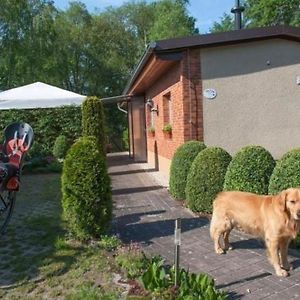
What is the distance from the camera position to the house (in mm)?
8867

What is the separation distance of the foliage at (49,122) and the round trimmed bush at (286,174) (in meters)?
11.5

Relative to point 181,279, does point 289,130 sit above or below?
above

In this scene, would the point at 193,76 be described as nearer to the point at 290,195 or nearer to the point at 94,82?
the point at 290,195

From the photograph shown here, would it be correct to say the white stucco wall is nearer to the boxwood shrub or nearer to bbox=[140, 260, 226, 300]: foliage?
bbox=[140, 260, 226, 300]: foliage

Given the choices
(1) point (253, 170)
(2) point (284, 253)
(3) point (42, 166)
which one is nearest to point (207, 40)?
(1) point (253, 170)

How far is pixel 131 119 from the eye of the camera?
2053 centimetres

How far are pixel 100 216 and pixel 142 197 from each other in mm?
3500

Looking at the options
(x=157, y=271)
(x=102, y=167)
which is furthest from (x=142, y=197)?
(x=157, y=271)

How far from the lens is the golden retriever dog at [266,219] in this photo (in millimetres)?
4059

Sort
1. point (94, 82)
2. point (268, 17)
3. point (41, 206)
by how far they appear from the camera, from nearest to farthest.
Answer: point (41, 206)
point (268, 17)
point (94, 82)

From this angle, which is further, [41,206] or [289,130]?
[289,130]

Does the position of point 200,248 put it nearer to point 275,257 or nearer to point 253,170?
point 275,257

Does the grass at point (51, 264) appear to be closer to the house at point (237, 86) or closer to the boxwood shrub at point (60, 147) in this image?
the house at point (237, 86)

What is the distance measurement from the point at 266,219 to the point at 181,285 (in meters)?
1.18
